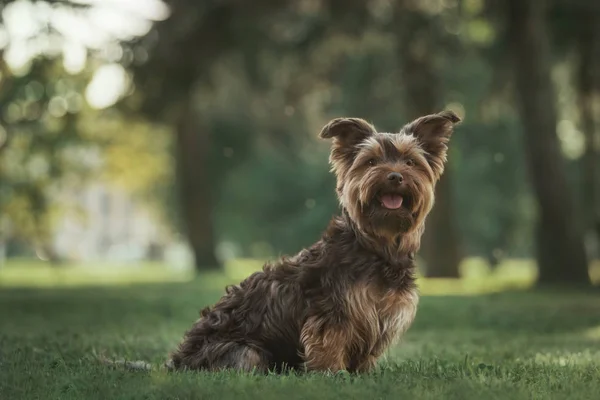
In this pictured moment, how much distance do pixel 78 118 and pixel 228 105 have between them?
15.6 metres

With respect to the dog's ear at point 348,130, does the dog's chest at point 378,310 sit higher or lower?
lower

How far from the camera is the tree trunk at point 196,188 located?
3497 centimetres

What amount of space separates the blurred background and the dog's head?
10427 mm

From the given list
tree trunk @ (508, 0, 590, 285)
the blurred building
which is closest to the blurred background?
tree trunk @ (508, 0, 590, 285)

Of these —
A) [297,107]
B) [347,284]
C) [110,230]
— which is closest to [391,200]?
[347,284]

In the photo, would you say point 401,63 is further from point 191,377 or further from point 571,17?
point 191,377

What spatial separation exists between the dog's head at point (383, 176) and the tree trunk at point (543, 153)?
15.1 meters

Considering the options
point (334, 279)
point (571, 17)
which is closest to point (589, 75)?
point (571, 17)

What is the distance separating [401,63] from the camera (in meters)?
26.4

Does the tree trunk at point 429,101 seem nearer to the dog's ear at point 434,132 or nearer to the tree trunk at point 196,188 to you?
the tree trunk at point 196,188

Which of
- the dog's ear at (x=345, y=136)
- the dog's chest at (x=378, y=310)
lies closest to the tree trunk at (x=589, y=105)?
the dog's ear at (x=345, y=136)

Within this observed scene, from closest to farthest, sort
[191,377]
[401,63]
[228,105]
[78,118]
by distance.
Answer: [191,377], [78,118], [401,63], [228,105]

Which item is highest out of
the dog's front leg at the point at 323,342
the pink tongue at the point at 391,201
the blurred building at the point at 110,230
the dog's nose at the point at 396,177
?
the dog's nose at the point at 396,177

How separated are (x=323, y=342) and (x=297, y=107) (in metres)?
33.9
